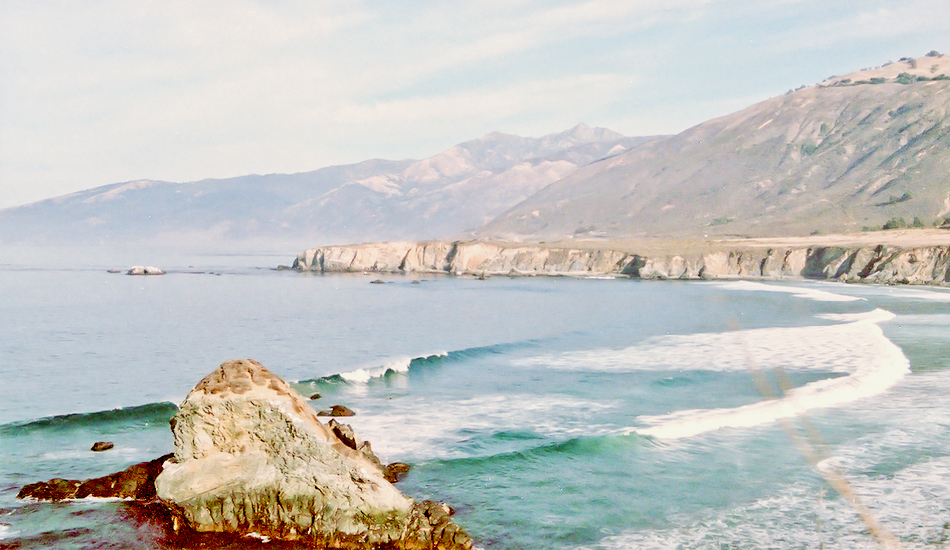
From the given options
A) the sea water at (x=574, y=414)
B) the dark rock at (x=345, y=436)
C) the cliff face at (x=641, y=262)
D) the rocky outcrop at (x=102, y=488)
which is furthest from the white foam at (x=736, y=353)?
the cliff face at (x=641, y=262)

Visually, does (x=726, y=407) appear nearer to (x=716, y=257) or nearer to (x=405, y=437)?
(x=405, y=437)

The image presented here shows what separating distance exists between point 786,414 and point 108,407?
1711cm

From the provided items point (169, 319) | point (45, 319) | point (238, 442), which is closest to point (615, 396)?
point (238, 442)

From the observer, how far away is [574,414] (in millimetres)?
17781

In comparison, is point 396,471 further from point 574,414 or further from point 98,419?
point 98,419

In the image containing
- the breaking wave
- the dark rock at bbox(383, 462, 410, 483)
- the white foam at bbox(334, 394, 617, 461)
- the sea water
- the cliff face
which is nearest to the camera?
the sea water

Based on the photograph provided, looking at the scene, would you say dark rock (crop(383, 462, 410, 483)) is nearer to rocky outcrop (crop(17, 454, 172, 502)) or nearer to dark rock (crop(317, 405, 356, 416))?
rocky outcrop (crop(17, 454, 172, 502))

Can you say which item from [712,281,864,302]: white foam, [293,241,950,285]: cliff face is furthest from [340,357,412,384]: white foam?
[293,241,950,285]: cliff face

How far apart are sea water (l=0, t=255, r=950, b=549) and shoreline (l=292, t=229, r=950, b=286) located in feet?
125

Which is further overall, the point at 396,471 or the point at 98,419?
the point at 98,419

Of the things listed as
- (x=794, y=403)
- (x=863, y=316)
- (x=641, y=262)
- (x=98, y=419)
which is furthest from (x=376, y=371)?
(x=641, y=262)

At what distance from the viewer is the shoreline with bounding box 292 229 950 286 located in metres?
75.7

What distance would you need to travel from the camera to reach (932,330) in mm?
32781

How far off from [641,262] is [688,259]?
20.1 feet
